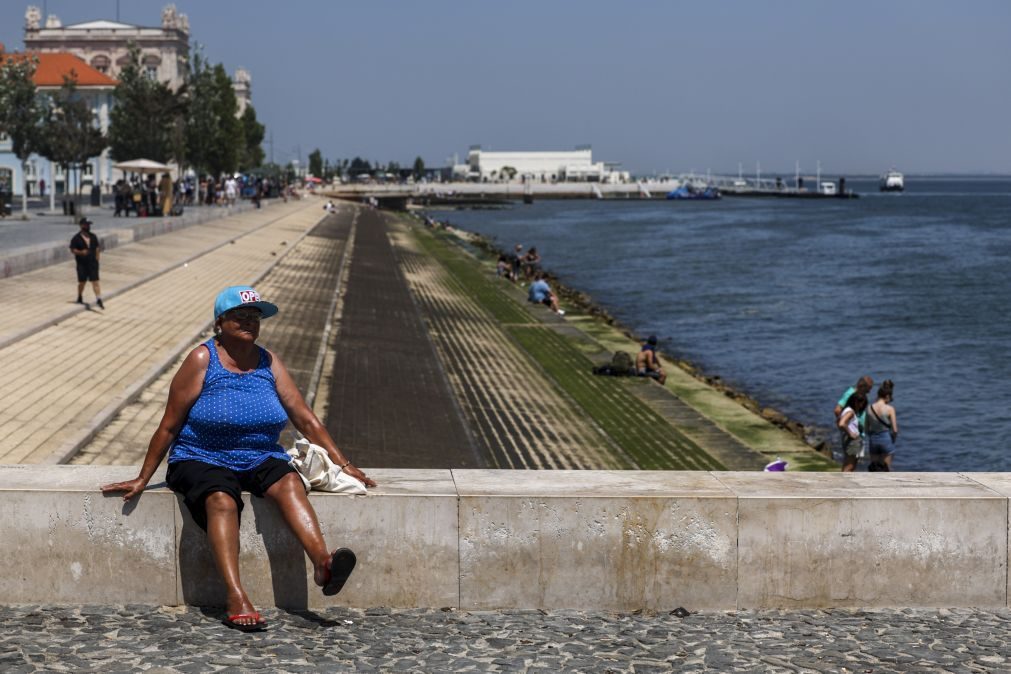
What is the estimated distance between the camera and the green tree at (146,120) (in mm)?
60156

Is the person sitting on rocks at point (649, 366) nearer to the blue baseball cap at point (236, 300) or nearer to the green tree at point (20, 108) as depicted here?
the blue baseball cap at point (236, 300)

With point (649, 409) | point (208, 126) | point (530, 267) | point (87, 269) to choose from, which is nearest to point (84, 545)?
point (87, 269)

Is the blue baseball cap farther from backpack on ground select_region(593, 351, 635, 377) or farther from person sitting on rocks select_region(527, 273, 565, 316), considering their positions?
person sitting on rocks select_region(527, 273, 565, 316)

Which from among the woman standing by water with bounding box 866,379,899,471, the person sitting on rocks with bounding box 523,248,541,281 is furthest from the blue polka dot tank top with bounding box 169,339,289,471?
the person sitting on rocks with bounding box 523,248,541,281

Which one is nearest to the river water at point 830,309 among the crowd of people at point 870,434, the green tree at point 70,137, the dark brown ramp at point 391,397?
the crowd of people at point 870,434

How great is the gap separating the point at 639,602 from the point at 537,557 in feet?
1.87

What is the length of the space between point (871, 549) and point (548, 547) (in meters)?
1.65

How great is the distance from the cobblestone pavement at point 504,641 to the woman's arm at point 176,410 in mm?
616

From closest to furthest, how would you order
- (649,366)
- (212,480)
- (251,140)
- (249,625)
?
(249,625) < (212,480) < (649,366) < (251,140)

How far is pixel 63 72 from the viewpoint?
10181cm

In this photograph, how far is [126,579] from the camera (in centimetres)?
711

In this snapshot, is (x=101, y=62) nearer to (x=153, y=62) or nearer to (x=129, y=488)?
(x=153, y=62)

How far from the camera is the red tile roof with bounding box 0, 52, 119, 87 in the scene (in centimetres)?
10162

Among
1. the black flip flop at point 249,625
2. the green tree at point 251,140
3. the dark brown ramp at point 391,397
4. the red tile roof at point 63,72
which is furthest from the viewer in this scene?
the green tree at point 251,140
